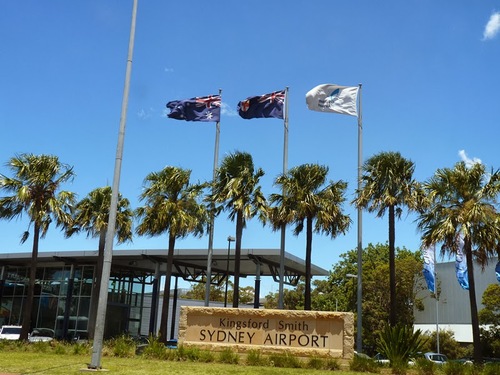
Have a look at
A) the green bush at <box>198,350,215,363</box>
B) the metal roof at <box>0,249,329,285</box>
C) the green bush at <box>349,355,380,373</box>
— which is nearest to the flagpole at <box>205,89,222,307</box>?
the metal roof at <box>0,249,329,285</box>

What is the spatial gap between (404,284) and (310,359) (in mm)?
36718

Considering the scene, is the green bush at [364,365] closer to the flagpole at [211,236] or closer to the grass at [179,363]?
the grass at [179,363]

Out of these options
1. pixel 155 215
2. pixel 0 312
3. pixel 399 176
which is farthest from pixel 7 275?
pixel 399 176

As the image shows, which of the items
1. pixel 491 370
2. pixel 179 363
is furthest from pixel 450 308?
pixel 179 363

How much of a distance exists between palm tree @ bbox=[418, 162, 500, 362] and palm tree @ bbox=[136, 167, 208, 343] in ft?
41.3

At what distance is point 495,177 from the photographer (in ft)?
81.0

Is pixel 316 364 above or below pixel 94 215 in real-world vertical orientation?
below

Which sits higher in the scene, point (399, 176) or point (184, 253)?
point (399, 176)

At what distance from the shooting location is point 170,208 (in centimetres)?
3083

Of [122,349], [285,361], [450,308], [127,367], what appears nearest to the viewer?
[127,367]

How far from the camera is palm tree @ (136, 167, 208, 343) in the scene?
3073 centimetres

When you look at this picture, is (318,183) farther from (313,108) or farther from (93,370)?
(93,370)

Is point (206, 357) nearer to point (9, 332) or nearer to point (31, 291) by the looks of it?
point (31, 291)

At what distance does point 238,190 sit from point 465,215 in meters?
12.0
